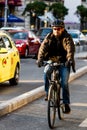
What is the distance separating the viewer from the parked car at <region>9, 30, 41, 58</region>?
2730cm

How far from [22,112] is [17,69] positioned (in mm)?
4671

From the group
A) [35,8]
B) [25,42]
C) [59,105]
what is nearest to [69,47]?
[59,105]

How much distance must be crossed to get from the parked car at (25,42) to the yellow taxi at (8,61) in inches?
486

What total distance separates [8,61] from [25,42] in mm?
13833

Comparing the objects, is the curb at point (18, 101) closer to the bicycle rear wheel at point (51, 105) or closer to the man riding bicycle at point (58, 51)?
the man riding bicycle at point (58, 51)

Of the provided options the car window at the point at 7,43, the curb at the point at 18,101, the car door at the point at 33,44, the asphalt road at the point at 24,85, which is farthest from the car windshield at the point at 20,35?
the curb at the point at 18,101

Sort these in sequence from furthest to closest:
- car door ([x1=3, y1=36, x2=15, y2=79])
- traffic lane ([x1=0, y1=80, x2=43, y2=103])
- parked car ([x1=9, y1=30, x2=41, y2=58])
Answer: parked car ([x1=9, y1=30, x2=41, y2=58]), car door ([x1=3, y1=36, x2=15, y2=79]), traffic lane ([x1=0, y1=80, x2=43, y2=103])

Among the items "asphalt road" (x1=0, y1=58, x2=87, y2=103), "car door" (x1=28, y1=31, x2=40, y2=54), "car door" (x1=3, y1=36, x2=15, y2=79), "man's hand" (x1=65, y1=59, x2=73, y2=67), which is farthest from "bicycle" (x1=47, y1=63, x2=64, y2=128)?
"car door" (x1=28, y1=31, x2=40, y2=54)

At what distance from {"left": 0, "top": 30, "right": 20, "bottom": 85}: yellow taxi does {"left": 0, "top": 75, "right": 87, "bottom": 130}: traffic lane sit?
1.40 meters

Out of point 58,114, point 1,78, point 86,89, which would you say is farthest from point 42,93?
point 58,114

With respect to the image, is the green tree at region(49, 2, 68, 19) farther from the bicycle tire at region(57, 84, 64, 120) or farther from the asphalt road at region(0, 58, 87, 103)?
the bicycle tire at region(57, 84, 64, 120)

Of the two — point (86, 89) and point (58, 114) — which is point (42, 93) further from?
point (58, 114)

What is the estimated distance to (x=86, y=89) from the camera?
1443 centimetres

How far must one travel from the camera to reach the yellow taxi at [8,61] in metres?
13.1
